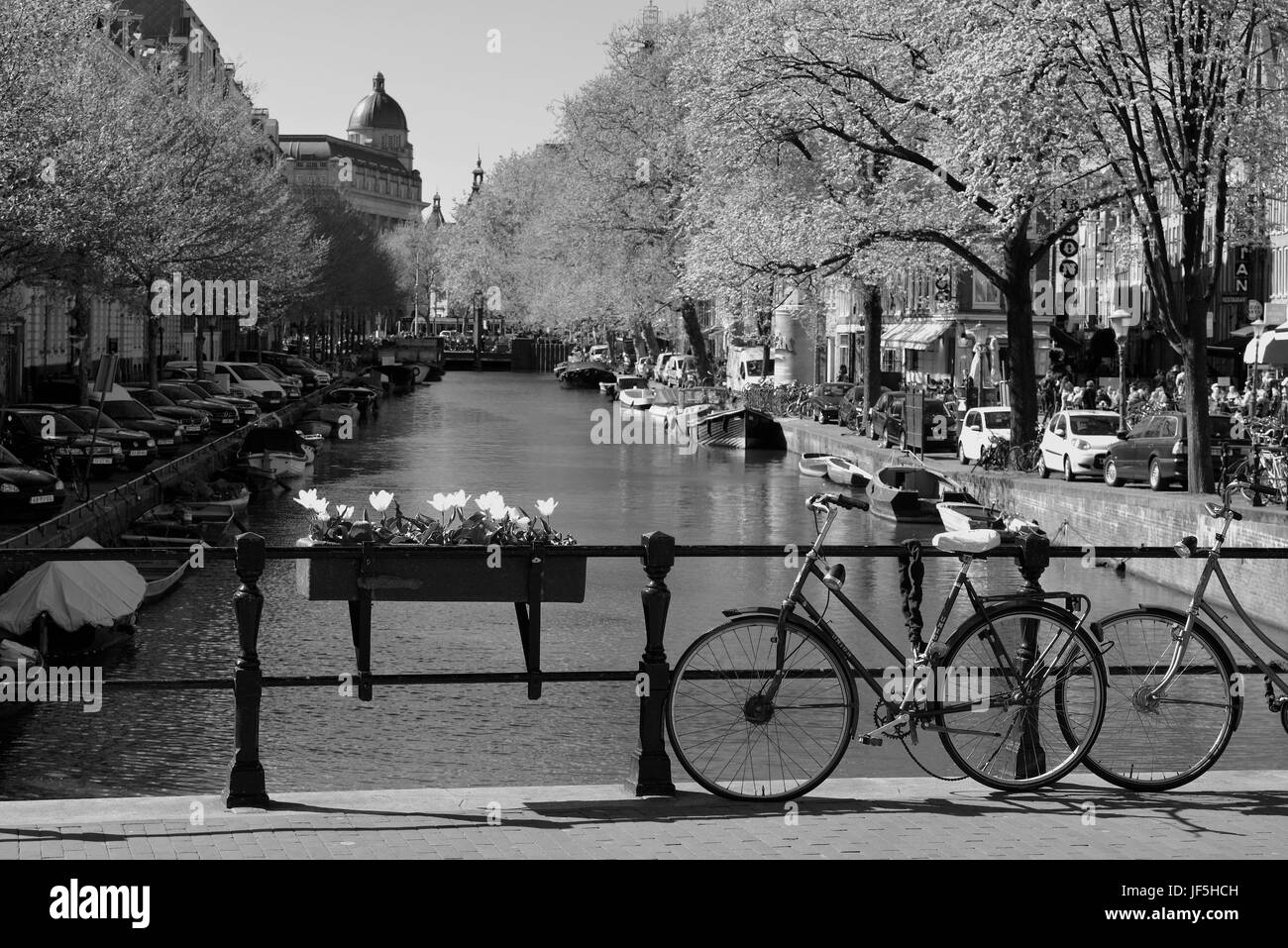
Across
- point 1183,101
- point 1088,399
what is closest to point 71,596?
point 1183,101

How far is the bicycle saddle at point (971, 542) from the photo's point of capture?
25.0 ft

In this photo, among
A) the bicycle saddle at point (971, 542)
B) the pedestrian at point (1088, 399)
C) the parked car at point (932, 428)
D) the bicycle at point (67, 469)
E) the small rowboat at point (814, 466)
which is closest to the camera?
the bicycle saddle at point (971, 542)

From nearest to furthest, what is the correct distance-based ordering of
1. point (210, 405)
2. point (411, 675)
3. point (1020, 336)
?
point (411, 675), point (1020, 336), point (210, 405)

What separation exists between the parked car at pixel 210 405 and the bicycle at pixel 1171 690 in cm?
4349

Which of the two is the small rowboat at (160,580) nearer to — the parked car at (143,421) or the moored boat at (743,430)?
the parked car at (143,421)

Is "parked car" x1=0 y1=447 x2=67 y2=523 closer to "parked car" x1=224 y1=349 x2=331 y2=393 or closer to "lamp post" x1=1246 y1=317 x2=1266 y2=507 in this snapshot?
"lamp post" x1=1246 y1=317 x2=1266 y2=507

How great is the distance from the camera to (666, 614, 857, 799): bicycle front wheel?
7.52 metres

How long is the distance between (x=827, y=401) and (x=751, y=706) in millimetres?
54516

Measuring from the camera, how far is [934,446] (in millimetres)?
46781

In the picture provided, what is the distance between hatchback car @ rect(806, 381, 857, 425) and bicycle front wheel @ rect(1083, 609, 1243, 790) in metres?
51.1

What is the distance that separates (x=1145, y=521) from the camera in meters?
27.0

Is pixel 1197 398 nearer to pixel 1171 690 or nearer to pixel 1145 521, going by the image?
pixel 1145 521

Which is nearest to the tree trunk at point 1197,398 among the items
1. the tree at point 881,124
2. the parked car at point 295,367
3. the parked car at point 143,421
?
the tree at point 881,124
